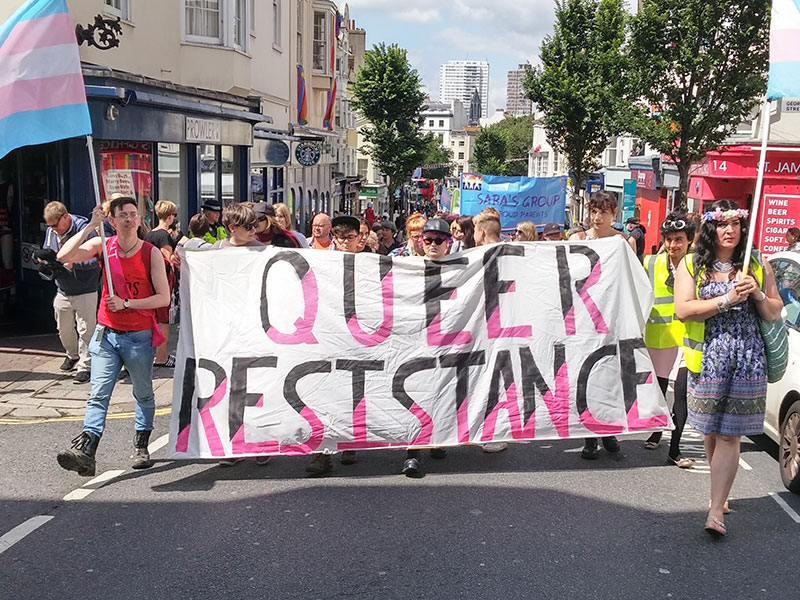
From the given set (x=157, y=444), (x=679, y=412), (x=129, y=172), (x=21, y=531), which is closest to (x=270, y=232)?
(x=157, y=444)

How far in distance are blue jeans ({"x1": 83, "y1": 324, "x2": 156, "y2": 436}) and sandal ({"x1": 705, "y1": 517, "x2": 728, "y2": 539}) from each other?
3.75 meters

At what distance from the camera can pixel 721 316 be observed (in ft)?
17.6

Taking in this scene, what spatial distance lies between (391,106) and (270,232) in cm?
4287

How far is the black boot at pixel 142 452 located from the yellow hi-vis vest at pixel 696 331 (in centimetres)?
369

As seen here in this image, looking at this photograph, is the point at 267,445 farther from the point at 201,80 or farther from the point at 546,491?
the point at 201,80

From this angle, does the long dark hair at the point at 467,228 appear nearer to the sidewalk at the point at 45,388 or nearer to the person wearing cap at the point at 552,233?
the person wearing cap at the point at 552,233

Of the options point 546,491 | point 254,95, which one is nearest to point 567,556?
A: point 546,491

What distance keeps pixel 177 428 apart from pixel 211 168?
1302 centimetres

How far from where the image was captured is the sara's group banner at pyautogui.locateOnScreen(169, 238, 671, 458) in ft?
20.4

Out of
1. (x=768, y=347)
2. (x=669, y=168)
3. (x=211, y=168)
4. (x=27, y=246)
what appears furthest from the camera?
(x=669, y=168)

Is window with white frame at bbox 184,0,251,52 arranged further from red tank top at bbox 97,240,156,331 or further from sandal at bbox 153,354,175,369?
red tank top at bbox 97,240,156,331

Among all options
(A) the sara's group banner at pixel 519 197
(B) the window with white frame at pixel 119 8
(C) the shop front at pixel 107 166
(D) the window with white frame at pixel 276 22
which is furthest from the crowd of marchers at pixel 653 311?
(D) the window with white frame at pixel 276 22

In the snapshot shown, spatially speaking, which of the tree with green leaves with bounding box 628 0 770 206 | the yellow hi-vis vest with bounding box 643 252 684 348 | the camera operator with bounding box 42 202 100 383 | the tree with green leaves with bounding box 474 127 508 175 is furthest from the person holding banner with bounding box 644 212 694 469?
the tree with green leaves with bounding box 474 127 508 175

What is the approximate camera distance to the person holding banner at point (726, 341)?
5.29 m
